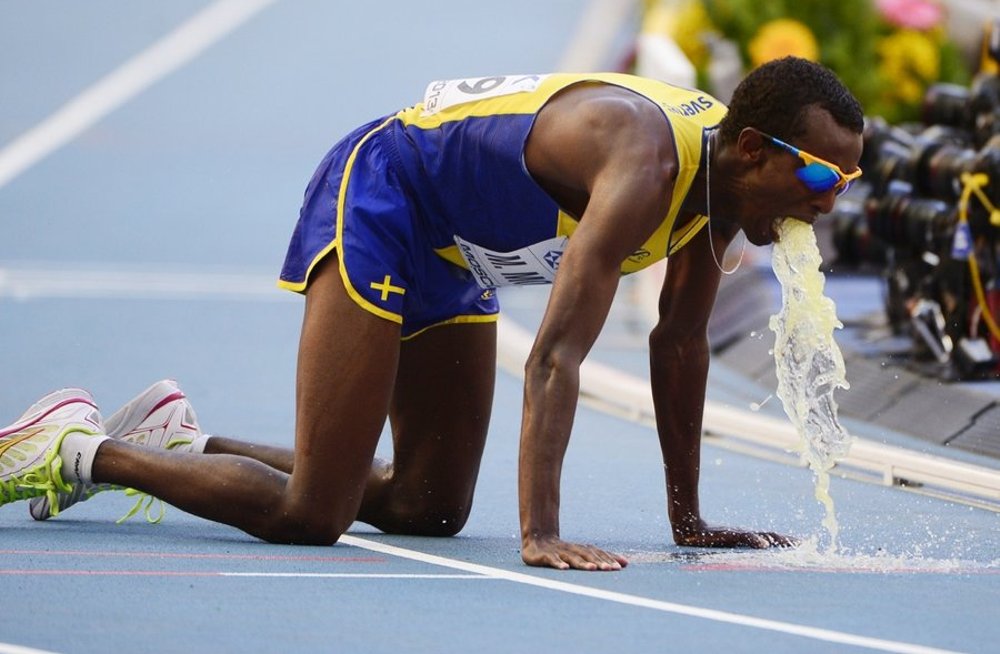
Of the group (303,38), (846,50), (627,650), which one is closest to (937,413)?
(627,650)

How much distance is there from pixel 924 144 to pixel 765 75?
4.97 m

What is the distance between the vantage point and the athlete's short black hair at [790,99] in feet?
17.3

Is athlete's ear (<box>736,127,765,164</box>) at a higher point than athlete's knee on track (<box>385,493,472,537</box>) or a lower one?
higher

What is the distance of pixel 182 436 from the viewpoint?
6363 millimetres

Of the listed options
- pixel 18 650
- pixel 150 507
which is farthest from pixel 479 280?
pixel 18 650

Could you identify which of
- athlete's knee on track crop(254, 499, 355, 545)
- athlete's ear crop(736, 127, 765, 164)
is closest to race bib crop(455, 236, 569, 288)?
athlete's ear crop(736, 127, 765, 164)

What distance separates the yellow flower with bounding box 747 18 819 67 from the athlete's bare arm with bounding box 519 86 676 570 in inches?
412

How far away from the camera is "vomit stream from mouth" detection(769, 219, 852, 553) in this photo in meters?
5.68

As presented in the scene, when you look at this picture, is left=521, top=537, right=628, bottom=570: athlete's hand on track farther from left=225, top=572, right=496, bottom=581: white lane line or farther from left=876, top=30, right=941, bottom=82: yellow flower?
left=876, top=30, right=941, bottom=82: yellow flower

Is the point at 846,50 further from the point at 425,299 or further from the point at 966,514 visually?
the point at 425,299

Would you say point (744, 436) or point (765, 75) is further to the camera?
point (744, 436)

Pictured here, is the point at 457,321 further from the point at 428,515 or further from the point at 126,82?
the point at 126,82

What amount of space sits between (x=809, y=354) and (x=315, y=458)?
5.10ft

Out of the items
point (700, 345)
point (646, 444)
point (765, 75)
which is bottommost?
point (646, 444)
